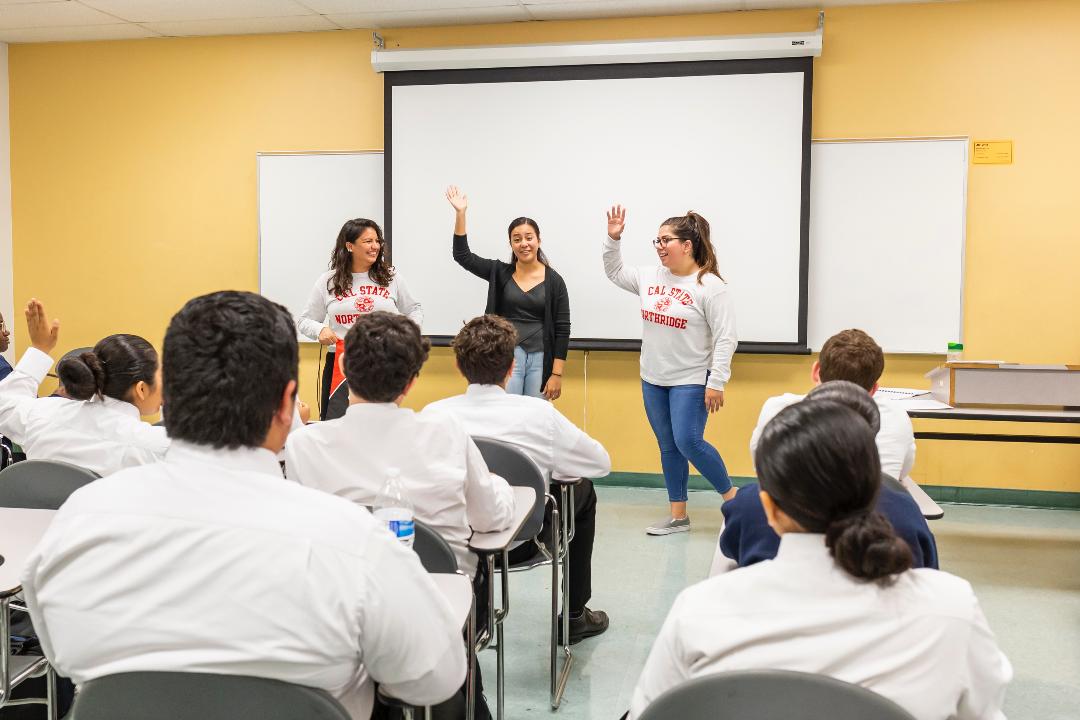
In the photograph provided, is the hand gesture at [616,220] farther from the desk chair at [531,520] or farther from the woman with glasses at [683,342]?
the desk chair at [531,520]

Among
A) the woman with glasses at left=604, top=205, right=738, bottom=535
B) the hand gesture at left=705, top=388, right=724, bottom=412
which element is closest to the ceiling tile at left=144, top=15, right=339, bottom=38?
the woman with glasses at left=604, top=205, right=738, bottom=535

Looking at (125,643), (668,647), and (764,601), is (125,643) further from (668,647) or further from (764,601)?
(764,601)

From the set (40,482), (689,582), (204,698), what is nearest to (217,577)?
(204,698)

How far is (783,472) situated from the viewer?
118 centimetres

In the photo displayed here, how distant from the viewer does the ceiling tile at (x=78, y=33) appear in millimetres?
5488

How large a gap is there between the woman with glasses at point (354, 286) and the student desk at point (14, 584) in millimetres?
2223

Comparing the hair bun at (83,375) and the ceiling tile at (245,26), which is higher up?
the ceiling tile at (245,26)

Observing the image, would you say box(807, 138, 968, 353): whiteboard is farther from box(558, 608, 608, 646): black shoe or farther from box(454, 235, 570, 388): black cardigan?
box(558, 608, 608, 646): black shoe

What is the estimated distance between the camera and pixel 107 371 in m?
2.45

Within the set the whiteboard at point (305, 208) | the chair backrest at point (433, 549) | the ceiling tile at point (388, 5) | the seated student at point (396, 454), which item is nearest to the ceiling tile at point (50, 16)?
the whiteboard at point (305, 208)

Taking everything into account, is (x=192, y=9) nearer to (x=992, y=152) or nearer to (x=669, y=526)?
(x=669, y=526)

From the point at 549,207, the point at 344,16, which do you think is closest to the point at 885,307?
the point at 549,207

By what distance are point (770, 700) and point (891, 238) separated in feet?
14.3

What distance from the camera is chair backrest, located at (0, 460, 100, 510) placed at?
220 centimetres
